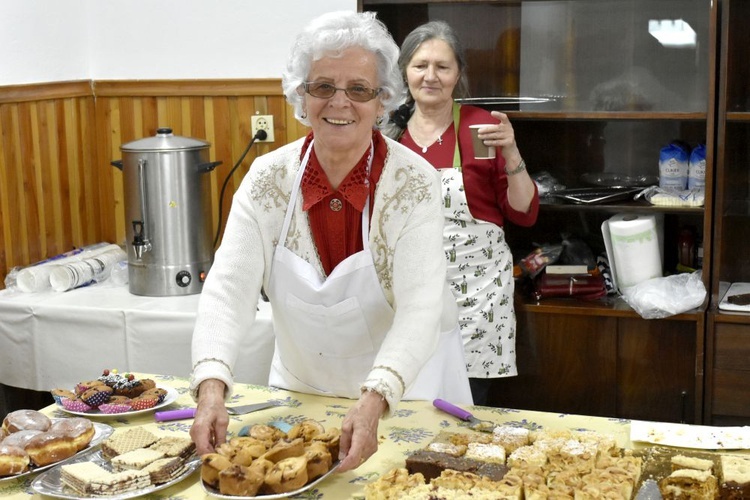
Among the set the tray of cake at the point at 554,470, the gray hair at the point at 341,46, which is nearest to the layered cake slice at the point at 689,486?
the tray of cake at the point at 554,470

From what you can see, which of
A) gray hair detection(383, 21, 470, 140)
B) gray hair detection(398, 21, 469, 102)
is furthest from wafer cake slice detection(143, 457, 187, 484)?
gray hair detection(398, 21, 469, 102)

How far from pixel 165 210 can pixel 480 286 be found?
3.65 feet

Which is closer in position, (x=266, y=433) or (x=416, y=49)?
(x=266, y=433)

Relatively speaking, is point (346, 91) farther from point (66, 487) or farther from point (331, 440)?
point (66, 487)

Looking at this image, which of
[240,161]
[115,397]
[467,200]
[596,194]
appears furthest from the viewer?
[240,161]

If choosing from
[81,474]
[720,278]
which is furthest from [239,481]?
[720,278]

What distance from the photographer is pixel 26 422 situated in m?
1.79

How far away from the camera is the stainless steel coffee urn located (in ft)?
10.9

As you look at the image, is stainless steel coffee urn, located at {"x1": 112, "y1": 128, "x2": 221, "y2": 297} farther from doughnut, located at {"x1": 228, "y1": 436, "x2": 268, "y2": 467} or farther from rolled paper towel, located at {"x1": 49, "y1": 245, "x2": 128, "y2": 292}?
doughnut, located at {"x1": 228, "y1": 436, "x2": 268, "y2": 467}

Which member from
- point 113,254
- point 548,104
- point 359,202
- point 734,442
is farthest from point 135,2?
point 734,442

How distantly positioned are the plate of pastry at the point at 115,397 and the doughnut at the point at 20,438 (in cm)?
19

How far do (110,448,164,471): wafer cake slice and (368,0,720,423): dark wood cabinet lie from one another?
1928mm

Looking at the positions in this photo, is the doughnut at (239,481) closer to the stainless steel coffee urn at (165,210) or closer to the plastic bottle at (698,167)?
the stainless steel coffee urn at (165,210)

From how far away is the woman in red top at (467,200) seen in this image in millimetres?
3146
